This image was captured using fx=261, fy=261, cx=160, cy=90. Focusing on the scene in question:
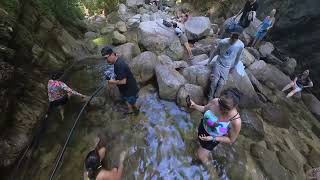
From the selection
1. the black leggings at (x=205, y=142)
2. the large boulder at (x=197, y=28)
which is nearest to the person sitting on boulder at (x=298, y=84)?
the large boulder at (x=197, y=28)

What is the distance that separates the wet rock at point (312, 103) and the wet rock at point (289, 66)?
1564 millimetres

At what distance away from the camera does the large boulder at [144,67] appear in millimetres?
9156

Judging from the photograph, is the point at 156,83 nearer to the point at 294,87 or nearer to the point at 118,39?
the point at 118,39

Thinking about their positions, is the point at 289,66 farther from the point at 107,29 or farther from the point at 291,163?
Answer: the point at 107,29

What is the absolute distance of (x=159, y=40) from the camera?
38.4ft

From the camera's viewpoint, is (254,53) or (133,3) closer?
(254,53)

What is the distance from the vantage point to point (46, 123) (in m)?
7.15

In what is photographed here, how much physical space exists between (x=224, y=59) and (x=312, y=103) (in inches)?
244

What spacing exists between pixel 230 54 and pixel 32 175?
600cm

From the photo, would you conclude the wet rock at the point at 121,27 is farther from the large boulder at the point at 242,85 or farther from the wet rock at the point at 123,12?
the large boulder at the point at 242,85

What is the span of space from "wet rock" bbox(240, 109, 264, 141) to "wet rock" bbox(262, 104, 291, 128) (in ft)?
2.16

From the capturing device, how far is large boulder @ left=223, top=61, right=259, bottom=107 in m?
8.95

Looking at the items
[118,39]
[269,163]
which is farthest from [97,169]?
[118,39]

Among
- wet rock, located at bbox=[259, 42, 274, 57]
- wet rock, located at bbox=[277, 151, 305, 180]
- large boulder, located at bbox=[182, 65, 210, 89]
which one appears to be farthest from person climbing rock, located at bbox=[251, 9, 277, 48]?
wet rock, located at bbox=[277, 151, 305, 180]
